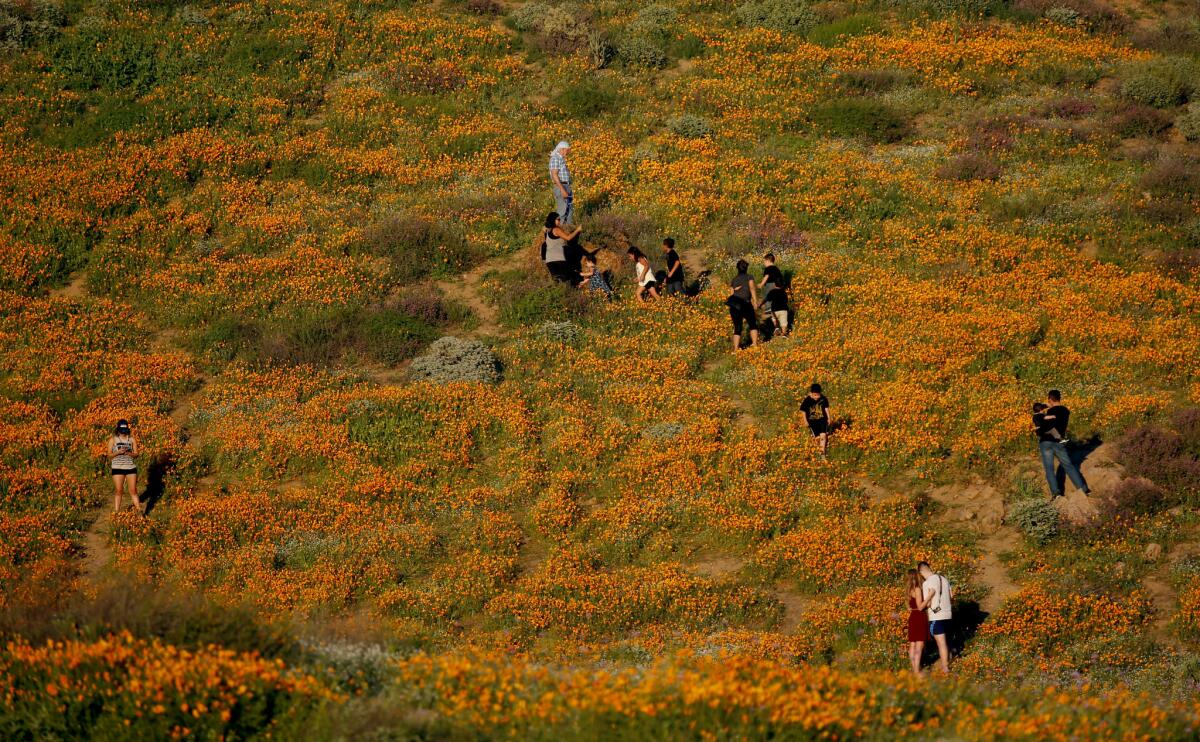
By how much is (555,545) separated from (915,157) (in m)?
16.5

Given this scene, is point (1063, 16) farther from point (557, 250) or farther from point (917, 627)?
point (917, 627)

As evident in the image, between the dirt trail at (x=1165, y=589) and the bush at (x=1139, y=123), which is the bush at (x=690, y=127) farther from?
the dirt trail at (x=1165, y=589)

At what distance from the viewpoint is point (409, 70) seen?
34.1m

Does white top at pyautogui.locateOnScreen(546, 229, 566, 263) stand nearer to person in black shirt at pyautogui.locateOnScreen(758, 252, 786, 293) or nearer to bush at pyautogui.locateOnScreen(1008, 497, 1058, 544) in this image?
person in black shirt at pyautogui.locateOnScreen(758, 252, 786, 293)

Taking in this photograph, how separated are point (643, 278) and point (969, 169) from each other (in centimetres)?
948

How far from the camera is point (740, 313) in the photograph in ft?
79.7

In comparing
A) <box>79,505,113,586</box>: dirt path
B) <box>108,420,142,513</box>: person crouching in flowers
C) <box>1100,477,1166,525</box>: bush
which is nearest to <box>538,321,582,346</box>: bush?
<box>108,420,142,513</box>: person crouching in flowers

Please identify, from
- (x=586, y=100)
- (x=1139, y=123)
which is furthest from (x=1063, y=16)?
(x=586, y=100)

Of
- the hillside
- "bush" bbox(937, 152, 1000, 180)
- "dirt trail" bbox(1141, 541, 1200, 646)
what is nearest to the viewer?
the hillside

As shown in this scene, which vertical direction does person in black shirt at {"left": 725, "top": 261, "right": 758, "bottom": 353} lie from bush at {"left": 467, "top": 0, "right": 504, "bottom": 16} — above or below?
below

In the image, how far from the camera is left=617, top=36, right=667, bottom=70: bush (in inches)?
1390

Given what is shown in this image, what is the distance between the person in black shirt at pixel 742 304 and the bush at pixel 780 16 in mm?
15683

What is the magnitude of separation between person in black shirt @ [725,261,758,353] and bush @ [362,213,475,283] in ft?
21.7

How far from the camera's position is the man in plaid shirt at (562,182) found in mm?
26578
